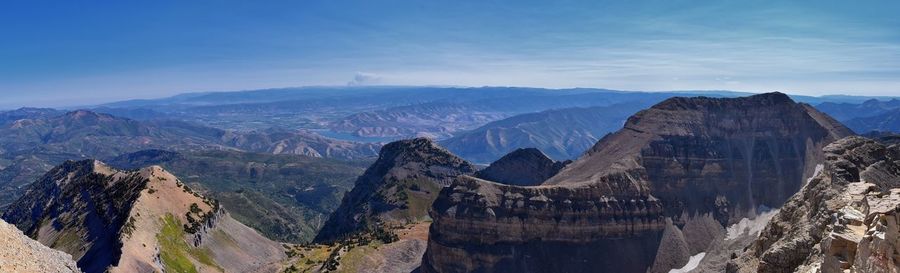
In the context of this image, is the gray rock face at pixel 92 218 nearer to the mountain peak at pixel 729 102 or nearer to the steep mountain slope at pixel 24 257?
the steep mountain slope at pixel 24 257

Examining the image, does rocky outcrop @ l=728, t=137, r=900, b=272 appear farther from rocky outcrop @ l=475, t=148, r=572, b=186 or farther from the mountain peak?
rocky outcrop @ l=475, t=148, r=572, b=186

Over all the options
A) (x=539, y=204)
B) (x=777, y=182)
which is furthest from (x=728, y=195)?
(x=539, y=204)

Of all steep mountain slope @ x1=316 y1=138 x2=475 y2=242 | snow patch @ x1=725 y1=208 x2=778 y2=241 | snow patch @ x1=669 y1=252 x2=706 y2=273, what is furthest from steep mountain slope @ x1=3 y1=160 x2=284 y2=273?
snow patch @ x1=725 y1=208 x2=778 y2=241

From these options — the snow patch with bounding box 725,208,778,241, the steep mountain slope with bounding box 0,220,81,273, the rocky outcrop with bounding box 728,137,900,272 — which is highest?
the rocky outcrop with bounding box 728,137,900,272

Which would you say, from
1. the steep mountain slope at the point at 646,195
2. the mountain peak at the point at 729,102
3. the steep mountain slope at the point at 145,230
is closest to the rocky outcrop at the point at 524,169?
the steep mountain slope at the point at 646,195

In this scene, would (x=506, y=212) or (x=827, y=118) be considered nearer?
(x=506, y=212)

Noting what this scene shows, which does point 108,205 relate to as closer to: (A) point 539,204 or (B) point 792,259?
(A) point 539,204
